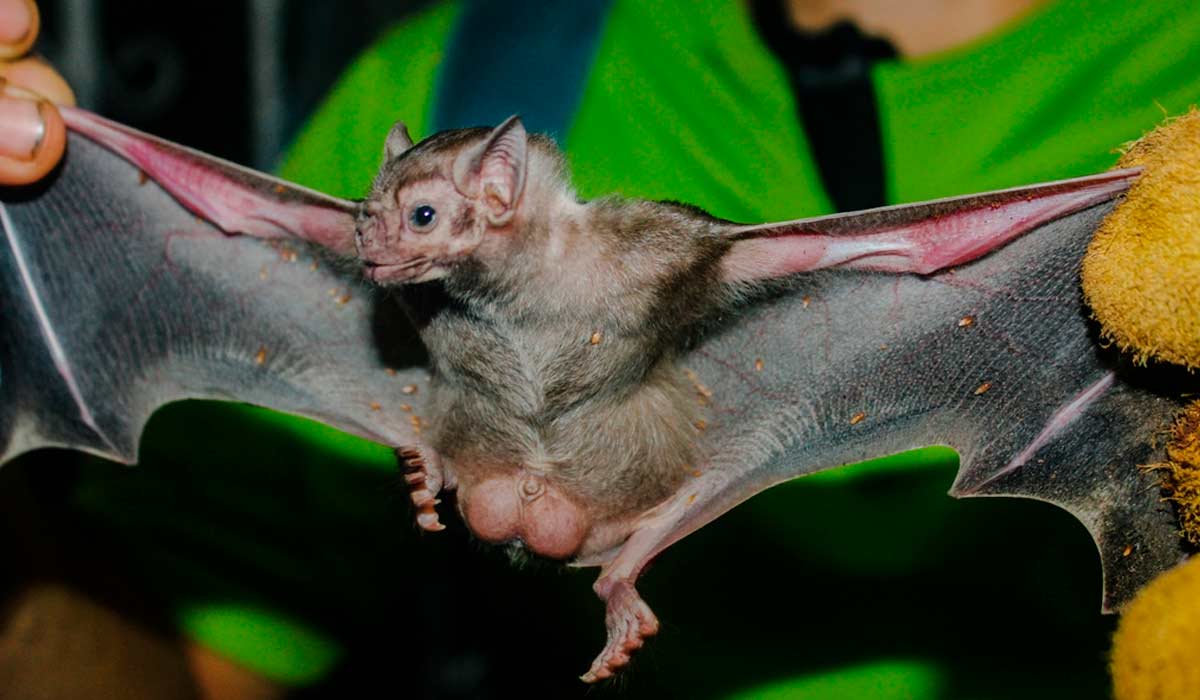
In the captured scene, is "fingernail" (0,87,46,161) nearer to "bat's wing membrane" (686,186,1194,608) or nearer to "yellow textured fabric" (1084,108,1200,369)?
"bat's wing membrane" (686,186,1194,608)

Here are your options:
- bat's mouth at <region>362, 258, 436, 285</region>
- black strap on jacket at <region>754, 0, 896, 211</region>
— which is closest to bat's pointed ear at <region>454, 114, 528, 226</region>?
bat's mouth at <region>362, 258, 436, 285</region>

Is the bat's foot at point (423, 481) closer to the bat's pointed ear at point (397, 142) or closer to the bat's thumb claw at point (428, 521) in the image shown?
the bat's thumb claw at point (428, 521)

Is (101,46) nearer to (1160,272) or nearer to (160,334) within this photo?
(160,334)

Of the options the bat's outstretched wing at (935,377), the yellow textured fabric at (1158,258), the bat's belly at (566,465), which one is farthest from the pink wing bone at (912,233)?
the bat's belly at (566,465)

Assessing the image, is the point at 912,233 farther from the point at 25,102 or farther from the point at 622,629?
the point at 25,102

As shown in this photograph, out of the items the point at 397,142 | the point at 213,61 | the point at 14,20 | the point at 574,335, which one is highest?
the point at 213,61

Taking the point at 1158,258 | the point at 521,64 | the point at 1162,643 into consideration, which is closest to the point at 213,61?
the point at 521,64
